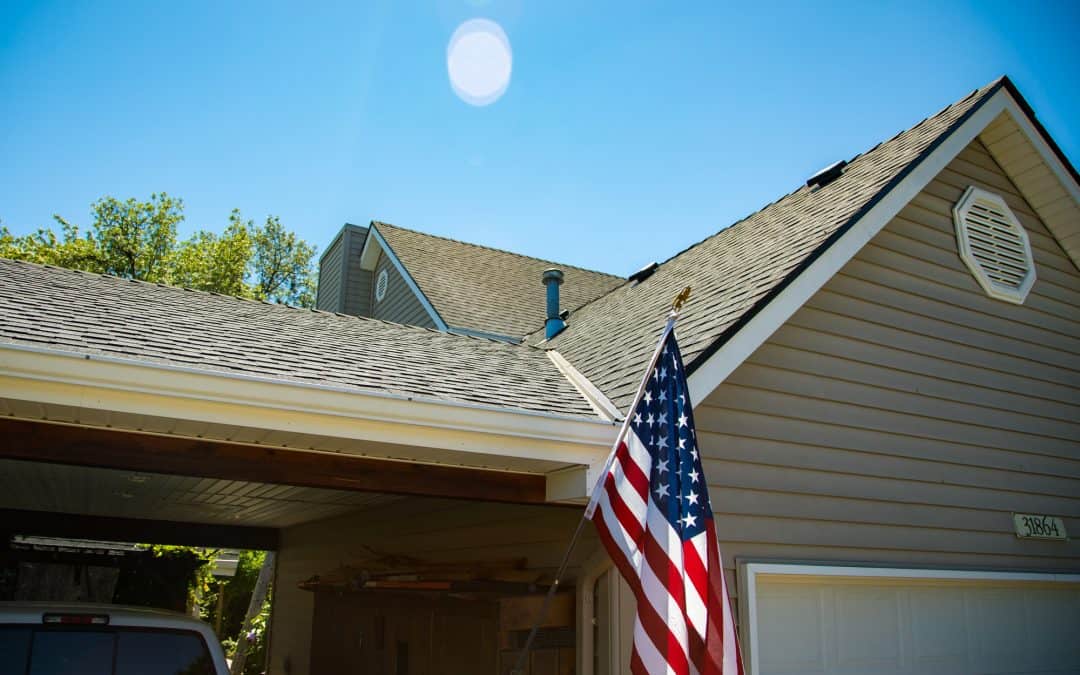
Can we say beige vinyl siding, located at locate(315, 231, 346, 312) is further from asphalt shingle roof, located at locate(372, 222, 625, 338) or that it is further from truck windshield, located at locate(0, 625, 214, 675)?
truck windshield, located at locate(0, 625, 214, 675)

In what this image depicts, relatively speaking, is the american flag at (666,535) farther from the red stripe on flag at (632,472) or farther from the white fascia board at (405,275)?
the white fascia board at (405,275)

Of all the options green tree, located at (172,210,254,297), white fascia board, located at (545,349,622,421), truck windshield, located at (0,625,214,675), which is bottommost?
truck windshield, located at (0,625,214,675)

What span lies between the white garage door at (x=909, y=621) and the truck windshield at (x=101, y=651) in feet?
10.5

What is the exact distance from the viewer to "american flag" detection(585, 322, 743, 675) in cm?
339

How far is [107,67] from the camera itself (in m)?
10.8

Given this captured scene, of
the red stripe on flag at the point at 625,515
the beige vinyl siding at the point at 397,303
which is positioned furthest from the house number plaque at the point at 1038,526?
the beige vinyl siding at the point at 397,303

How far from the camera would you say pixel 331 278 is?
17766 millimetres

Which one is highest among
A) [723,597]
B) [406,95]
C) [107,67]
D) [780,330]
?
[107,67]

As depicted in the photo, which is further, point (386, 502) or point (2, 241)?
point (2, 241)

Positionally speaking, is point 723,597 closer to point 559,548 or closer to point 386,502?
point 559,548

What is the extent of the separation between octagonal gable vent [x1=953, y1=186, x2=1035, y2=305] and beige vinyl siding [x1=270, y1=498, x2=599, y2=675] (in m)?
4.35

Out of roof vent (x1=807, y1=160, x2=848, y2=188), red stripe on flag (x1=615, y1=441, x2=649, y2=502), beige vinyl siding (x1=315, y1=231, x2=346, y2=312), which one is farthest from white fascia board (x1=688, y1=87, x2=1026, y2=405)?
beige vinyl siding (x1=315, y1=231, x2=346, y2=312)

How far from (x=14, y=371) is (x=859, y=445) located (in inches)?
206

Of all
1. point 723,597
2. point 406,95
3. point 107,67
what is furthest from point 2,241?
point 723,597
